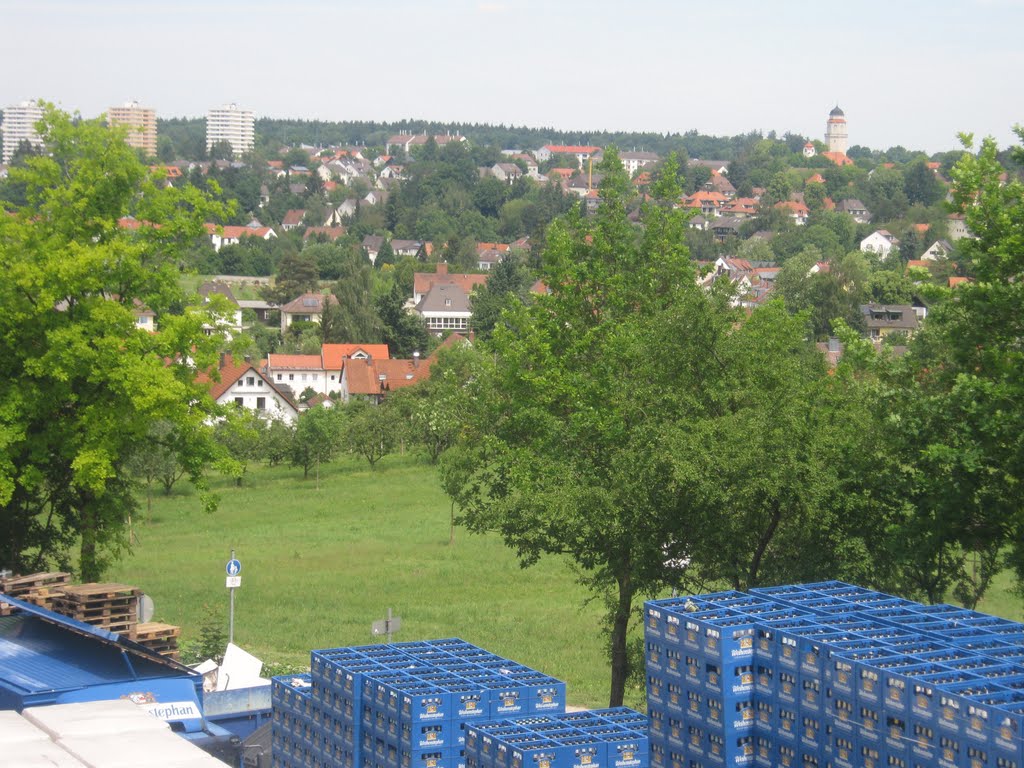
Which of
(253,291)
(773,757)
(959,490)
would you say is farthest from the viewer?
(253,291)

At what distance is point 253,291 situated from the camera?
119875 mm

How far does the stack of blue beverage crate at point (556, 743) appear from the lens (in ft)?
34.8

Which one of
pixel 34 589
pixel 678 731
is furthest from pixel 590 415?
pixel 678 731

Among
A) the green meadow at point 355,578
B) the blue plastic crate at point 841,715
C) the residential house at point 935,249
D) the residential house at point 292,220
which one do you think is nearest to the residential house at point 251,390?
the green meadow at point 355,578

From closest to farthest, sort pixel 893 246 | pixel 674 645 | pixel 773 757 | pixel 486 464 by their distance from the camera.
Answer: pixel 773 757 → pixel 674 645 → pixel 486 464 → pixel 893 246

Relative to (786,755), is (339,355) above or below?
below

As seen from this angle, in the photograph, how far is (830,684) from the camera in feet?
34.2

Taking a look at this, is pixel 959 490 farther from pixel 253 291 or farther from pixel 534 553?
pixel 253 291

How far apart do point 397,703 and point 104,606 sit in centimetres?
640

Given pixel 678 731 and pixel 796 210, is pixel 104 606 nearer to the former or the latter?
pixel 678 731

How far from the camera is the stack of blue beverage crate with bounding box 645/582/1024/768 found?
954cm

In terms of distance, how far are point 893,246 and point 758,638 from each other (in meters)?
141

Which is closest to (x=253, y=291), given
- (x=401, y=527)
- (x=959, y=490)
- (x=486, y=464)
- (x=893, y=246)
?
(x=893, y=246)

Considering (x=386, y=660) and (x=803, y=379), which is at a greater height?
(x=803, y=379)
